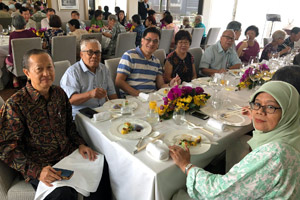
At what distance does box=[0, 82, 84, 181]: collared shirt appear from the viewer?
1.22 meters

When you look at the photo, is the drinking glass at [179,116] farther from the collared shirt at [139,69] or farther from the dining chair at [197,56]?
the dining chair at [197,56]

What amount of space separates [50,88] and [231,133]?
46.0 inches

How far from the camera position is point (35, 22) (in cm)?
557

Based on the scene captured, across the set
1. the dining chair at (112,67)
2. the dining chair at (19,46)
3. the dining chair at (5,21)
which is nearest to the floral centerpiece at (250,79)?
the dining chair at (112,67)

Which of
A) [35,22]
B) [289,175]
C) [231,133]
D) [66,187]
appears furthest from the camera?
[35,22]

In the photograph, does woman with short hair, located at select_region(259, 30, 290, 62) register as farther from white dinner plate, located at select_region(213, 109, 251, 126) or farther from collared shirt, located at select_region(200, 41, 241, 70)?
white dinner plate, located at select_region(213, 109, 251, 126)

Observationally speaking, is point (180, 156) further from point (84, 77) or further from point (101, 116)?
point (84, 77)

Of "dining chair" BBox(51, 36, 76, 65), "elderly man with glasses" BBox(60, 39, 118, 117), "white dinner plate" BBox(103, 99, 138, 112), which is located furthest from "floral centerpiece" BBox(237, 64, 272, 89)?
"dining chair" BBox(51, 36, 76, 65)

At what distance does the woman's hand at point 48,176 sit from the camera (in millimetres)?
1194

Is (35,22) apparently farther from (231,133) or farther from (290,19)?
(290,19)

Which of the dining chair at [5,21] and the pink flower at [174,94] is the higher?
the dining chair at [5,21]

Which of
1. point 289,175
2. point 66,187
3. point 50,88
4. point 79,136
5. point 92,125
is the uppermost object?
point 50,88

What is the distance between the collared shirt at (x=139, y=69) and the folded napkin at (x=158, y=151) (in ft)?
4.06

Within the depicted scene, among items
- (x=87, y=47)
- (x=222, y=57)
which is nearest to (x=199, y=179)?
(x=87, y=47)
